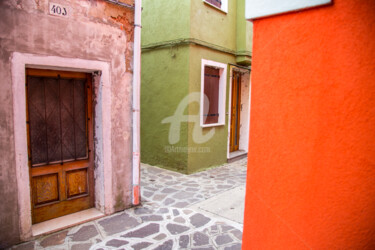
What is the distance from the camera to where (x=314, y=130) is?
1.50 meters

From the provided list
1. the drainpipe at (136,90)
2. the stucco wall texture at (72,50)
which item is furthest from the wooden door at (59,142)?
the drainpipe at (136,90)

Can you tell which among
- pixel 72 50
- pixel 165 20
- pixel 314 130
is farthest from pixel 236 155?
pixel 314 130

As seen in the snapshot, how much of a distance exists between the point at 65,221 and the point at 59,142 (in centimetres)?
136

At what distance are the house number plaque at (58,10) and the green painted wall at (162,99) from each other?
393 cm

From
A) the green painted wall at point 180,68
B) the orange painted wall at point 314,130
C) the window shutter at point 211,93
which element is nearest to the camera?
the orange painted wall at point 314,130

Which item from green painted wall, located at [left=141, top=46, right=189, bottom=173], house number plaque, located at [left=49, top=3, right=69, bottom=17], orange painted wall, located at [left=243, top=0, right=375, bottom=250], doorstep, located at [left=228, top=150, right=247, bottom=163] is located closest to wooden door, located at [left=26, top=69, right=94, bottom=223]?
house number plaque, located at [left=49, top=3, right=69, bottom=17]

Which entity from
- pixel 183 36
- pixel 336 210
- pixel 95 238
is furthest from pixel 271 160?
pixel 183 36

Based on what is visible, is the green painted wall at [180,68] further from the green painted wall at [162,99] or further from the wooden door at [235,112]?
the wooden door at [235,112]

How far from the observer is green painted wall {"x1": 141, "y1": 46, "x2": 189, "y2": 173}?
24.8ft

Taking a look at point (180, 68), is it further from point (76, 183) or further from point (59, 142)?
point (76, 183)

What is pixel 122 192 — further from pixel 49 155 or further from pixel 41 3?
pixel 41 3

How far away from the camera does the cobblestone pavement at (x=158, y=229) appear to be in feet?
12.5

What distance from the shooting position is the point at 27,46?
3.56 meters

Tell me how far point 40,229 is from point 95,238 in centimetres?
91
